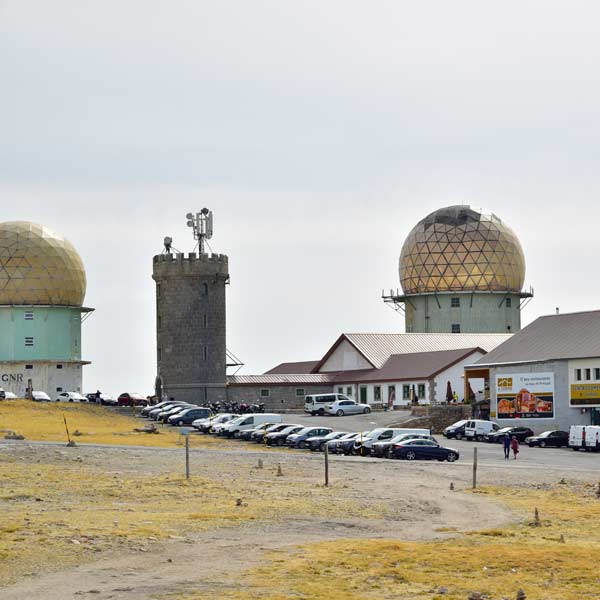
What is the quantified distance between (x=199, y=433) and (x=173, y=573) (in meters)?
49.2

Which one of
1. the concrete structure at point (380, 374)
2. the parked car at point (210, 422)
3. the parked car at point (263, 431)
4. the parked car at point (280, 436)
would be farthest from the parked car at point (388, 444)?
the concrete structure at point (380, 374)

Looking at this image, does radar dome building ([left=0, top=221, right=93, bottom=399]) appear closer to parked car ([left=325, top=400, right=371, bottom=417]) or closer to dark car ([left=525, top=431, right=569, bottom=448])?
parked car ([left=325, top=400, right=371, bottom=417])

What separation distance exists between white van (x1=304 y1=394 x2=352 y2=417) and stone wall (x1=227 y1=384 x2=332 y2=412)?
776 centimetres

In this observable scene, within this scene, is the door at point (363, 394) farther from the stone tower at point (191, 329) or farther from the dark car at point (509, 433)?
the dark car at point (509, 433)

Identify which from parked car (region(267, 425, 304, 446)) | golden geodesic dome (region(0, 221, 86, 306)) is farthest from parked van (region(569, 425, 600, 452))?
golden geodesic dome (region(0, 221, 86, 306))

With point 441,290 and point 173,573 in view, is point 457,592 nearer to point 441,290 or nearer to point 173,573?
point 173,573

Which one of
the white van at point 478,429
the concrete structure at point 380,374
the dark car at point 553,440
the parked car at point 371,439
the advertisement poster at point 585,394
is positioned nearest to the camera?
the parked car at point 371,439

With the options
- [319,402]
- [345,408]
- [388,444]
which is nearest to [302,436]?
[388,444]

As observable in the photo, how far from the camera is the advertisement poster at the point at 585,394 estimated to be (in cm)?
7825

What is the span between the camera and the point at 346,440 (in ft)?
223

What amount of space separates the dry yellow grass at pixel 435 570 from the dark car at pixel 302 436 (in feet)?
102

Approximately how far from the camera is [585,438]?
71.6 metres

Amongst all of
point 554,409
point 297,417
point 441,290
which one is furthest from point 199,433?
point 441,290

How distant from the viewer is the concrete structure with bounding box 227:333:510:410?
9456 centimetres
